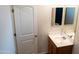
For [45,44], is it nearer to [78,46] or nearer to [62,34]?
[62,34]

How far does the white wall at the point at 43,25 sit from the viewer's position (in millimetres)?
3134

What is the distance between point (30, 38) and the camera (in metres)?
3.29

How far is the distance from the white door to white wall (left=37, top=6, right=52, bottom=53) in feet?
0.56

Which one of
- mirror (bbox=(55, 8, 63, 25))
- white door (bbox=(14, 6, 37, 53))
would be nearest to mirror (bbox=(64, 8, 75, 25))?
mirror (bbox=(55, 8, 63, 25))

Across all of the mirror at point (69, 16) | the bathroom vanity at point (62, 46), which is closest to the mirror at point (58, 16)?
the mirror at point (69, 16)

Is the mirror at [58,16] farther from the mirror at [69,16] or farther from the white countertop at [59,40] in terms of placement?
the white countertop at [59,40]

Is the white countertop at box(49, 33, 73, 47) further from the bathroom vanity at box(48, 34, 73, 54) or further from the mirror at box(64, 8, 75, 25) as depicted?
the mirror at box(64, 8, 75, 25)

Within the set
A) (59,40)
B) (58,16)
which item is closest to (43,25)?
(58,16)

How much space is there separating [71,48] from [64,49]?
0.18 meters

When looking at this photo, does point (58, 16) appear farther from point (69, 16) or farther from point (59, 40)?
point (59, 40)

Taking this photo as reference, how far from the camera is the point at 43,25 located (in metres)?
3.29

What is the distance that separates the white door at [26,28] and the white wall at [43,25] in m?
0.17

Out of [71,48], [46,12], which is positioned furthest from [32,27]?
[71,48]

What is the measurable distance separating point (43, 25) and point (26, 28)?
51cm
